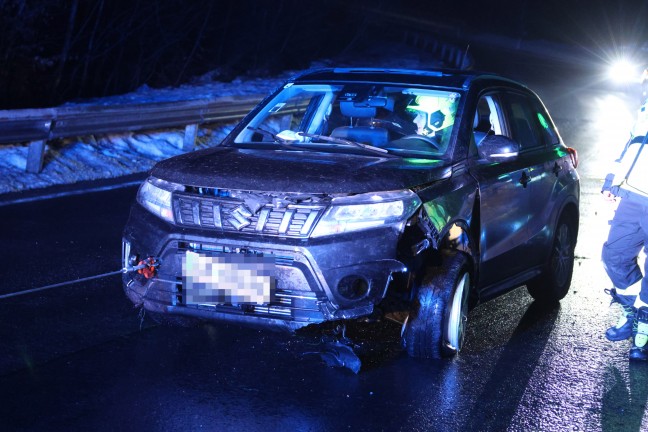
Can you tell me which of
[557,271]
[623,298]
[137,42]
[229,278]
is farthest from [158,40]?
[229,278]

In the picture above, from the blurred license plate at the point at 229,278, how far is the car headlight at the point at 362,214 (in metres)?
0.34

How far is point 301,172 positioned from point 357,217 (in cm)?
47

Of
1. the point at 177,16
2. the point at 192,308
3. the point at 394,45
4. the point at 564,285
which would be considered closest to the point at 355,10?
the point at 394,45

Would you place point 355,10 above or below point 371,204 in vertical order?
below

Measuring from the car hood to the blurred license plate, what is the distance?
407 mm

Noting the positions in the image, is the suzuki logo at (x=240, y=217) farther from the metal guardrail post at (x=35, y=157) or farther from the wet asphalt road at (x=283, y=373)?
the metal guardrail post at (x=35, y=157)

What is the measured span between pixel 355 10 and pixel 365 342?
2963cm

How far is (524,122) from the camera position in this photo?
7.20 metres

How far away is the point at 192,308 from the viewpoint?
531 centimetres

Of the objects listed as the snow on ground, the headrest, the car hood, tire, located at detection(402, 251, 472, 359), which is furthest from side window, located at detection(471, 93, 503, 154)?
the snow on ground

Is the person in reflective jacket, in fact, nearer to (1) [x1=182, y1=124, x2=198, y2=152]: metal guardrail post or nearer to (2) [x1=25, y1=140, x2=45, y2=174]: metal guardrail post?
(2) [x1=25, y1=140, x2=45, y2=174]: metal guardrail post

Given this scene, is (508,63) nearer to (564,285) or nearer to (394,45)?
(394,45)

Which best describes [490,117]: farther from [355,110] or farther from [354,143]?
[354,143]

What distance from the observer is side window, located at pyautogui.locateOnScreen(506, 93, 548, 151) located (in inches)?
277
